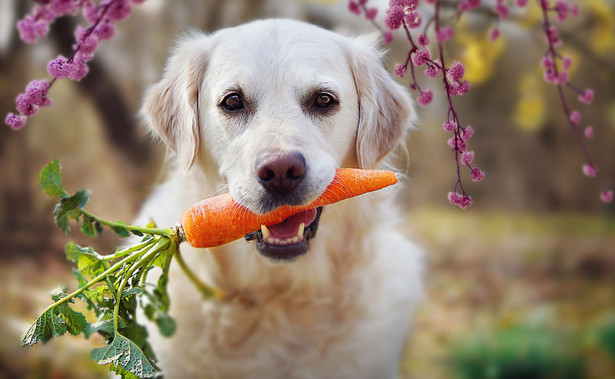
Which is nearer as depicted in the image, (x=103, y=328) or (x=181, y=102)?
(x=103, y=328)

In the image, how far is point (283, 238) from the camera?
175 centimetres

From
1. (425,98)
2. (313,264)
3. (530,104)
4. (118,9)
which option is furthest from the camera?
(530,104)

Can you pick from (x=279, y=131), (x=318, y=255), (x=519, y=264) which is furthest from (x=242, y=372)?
(x=519, y=264)

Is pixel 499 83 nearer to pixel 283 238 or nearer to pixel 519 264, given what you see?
pixel 519 264

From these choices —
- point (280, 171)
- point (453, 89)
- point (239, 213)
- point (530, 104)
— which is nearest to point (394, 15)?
point (453, 89)

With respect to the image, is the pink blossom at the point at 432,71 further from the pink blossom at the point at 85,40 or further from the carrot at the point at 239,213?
the pink blossom at the point at 85,40

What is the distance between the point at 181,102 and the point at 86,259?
Answer: 66cm

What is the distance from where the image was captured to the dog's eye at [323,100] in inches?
70.0

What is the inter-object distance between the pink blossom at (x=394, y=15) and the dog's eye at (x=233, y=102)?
0.66 m

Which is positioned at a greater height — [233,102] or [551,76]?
[233,102]

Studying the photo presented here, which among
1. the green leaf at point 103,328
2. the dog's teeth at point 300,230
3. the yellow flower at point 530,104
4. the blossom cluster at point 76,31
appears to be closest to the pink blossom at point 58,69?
the blossom cluster at point 76,31

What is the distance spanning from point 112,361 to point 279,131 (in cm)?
82

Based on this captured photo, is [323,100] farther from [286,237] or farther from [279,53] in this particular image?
[286,237]

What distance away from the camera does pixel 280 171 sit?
1518 mm
